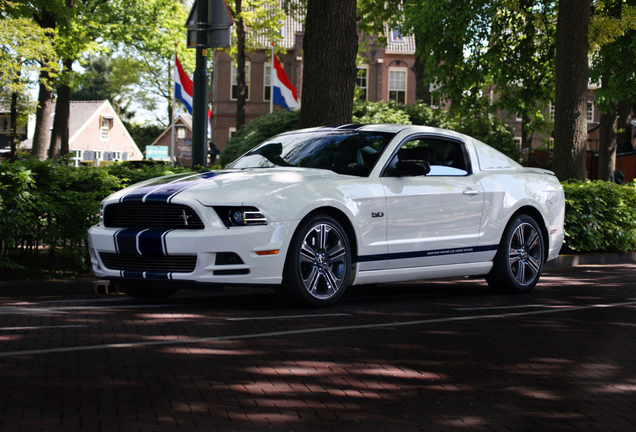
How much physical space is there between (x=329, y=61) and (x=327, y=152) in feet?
12.6

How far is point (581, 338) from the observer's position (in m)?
6.40

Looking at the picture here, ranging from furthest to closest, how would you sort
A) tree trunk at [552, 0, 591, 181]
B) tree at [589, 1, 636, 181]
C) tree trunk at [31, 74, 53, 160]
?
1. tree trunk at [31, 74, 53, 160]
2. tree at [589, 1, 636, 181]
3. tree trunk at [552, 0, 591, 181]

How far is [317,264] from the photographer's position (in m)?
7.17

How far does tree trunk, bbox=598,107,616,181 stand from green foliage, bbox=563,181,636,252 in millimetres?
13986

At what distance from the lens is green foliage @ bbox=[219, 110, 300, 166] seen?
1024 inches

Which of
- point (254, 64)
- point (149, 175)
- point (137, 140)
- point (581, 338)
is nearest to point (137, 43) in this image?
point (254, 64)

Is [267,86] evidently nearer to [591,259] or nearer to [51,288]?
[591,259]

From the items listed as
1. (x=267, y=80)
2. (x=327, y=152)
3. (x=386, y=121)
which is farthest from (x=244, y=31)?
(x=327, y=152)

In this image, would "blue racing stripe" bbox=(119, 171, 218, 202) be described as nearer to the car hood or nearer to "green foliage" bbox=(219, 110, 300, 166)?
the car hood

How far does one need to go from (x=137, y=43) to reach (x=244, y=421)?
114ft

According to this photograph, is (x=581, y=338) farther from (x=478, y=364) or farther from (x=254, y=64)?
(x=254, y=64)

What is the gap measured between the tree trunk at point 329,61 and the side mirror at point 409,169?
3.97 m

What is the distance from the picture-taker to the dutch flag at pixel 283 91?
31953mm

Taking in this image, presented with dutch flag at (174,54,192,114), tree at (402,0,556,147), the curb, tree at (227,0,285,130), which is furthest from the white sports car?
tree at (227,0,285,130)
